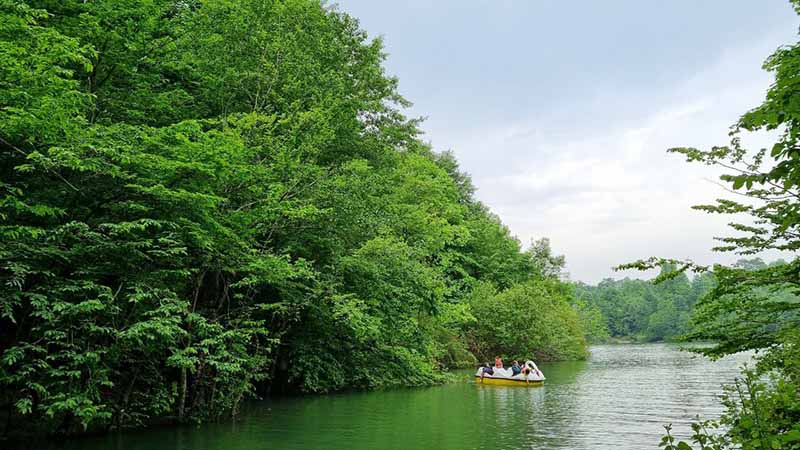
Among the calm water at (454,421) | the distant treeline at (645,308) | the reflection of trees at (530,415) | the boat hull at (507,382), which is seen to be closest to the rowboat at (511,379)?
the boat hull at (507,382)

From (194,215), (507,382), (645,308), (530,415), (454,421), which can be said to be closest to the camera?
(194,215)

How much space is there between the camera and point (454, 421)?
15.4m

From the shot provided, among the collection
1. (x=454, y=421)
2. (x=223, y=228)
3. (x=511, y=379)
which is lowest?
(x=454, y=421)

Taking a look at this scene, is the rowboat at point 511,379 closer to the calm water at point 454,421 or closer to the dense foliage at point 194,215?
the calm water at point 454,421

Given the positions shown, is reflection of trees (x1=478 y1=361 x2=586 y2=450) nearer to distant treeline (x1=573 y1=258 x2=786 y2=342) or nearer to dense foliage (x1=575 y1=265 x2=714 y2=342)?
distant treeline (x1=573 y1=258 x2=786 y2=342)

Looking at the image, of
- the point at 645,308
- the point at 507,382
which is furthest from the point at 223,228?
the point at 645,308

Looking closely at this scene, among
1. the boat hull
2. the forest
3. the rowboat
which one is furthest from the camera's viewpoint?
the rowboat

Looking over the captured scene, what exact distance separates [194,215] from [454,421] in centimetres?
801

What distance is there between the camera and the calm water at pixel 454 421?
12.4 meters

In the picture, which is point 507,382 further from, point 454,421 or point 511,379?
point 454,421

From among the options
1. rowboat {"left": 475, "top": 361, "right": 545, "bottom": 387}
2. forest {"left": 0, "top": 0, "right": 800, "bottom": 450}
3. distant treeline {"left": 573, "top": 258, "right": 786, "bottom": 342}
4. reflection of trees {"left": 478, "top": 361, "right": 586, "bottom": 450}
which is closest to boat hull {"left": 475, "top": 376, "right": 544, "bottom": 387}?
rowboat {"left": 475, "top": 361, "right": 545, "bottom": 387}

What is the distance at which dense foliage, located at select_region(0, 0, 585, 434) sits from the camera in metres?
10.8

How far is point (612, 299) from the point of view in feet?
419

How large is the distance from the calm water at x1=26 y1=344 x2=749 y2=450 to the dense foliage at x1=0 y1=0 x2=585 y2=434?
1.11m
